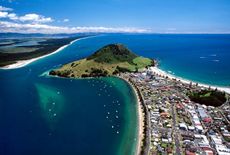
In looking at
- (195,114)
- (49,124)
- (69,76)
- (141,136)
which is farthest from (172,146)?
(69,76)

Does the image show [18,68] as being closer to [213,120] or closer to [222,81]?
[222,81]

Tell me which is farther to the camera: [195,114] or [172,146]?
[195,114]

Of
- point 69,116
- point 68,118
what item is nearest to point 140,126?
point 68,118

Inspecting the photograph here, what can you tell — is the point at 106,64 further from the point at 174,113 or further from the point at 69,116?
the point at 174,113

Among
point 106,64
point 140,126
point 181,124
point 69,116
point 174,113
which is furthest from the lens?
point 106,64

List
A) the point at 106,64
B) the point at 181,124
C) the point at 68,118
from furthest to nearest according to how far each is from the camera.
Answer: the point at 106,64
the point at 68,118
the point at 181,124

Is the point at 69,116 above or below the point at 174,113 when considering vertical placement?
below
